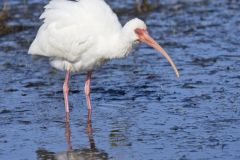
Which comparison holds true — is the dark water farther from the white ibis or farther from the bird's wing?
the bird's wing

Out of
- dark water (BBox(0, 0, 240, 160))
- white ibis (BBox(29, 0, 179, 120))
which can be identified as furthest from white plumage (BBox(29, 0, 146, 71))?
dark water (BBox(0, 0, 240, 160))

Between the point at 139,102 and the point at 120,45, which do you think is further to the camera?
the point at 139,102

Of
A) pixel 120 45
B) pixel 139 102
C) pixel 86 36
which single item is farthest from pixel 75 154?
pixel 139 102

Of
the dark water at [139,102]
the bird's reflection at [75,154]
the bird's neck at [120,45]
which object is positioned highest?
the bird's neck at [120,45]

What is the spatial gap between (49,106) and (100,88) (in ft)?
4.00

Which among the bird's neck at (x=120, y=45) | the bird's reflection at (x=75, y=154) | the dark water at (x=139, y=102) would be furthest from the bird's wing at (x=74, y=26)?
the bird's reflection at (x=75, y=154)

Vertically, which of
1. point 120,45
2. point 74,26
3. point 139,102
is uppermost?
point 74,26

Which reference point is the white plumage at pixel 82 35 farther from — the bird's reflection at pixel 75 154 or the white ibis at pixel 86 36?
the bird's reflection at pixel 75 154

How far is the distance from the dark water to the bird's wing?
32.4 inches

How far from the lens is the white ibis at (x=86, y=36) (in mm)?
9805

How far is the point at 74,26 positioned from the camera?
10109 mm

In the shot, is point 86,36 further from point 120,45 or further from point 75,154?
point 75,154

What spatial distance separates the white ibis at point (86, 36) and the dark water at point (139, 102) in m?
0.57

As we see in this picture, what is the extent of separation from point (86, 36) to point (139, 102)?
1248 mm
